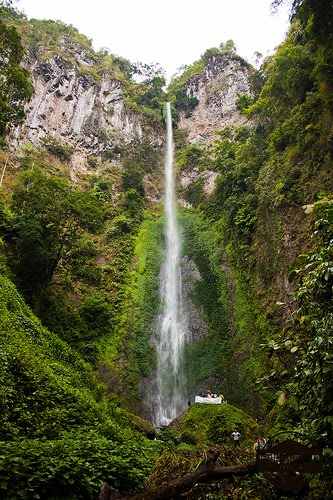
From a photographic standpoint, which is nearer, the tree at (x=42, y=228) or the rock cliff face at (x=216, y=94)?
the tree at (x=42, y=228)

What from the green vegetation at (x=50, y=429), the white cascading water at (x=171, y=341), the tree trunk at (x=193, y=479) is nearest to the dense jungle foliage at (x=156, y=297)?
the green vegetation at (x=50, y=429)

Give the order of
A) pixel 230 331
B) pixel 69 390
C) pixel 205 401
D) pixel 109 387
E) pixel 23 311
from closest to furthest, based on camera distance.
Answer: pixel 69 390, pixel 23 311, pixel 205 401, pixel 109 387, pixel 230 331

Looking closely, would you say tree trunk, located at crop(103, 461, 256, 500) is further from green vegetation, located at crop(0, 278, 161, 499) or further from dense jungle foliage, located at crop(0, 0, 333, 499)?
green vegetation, located at crop(0, 278, 161, 499)

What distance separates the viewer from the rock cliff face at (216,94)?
137 ft

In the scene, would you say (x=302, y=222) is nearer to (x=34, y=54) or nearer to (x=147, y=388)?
(x=147, y=388)

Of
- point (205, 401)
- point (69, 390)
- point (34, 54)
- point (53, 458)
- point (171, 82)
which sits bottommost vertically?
point (53, 458)

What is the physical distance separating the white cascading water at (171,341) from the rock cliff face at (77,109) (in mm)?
14913

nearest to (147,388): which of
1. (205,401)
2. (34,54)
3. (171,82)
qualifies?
(205,401)

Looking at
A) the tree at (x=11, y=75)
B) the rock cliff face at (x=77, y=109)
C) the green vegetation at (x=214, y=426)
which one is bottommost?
the green vegetation at (x=214, y=426)

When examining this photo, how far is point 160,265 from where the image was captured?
84.3 feet

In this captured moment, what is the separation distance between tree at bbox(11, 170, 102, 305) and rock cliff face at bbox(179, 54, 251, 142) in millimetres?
26618

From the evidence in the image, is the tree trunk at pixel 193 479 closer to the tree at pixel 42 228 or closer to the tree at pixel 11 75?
the tree at pixel 11 75

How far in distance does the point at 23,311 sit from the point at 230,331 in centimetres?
1068

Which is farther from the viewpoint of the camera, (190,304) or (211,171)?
(211,171)
